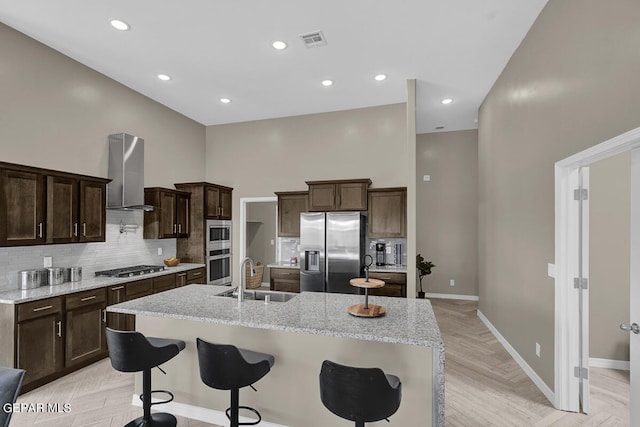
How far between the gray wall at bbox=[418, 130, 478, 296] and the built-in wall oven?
13.6ft

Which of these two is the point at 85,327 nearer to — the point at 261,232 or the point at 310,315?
the point at 310,315

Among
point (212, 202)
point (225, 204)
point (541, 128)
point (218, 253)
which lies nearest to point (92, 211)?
point (212, 202)

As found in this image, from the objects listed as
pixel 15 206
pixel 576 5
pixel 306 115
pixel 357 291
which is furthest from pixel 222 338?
pixel 306 115

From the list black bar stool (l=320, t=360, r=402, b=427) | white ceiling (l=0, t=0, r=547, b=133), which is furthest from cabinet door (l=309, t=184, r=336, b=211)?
black bar stool (l=320, t=360, r=402, b=427)

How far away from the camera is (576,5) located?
2436mm

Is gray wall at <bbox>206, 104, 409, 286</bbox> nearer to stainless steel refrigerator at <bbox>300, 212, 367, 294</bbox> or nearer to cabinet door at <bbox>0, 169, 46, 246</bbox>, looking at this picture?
stainless steel refrigerator at <bbox>300, 212, 367, 294</bbox>

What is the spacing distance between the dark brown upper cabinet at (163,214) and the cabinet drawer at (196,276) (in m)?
0.67

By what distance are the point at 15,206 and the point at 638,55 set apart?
16.6ft

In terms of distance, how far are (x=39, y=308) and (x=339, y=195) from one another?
393 cm

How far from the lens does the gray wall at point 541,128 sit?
201cm

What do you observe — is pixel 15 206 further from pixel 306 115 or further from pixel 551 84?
pixel 551 84

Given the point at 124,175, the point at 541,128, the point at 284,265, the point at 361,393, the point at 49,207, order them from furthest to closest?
the point at 284,265 → the point at 124,175 → the point at 49,207 → the point at 541,128 → the point at 361,393

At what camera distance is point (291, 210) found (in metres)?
5.75

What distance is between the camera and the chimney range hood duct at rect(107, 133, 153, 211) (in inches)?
172
